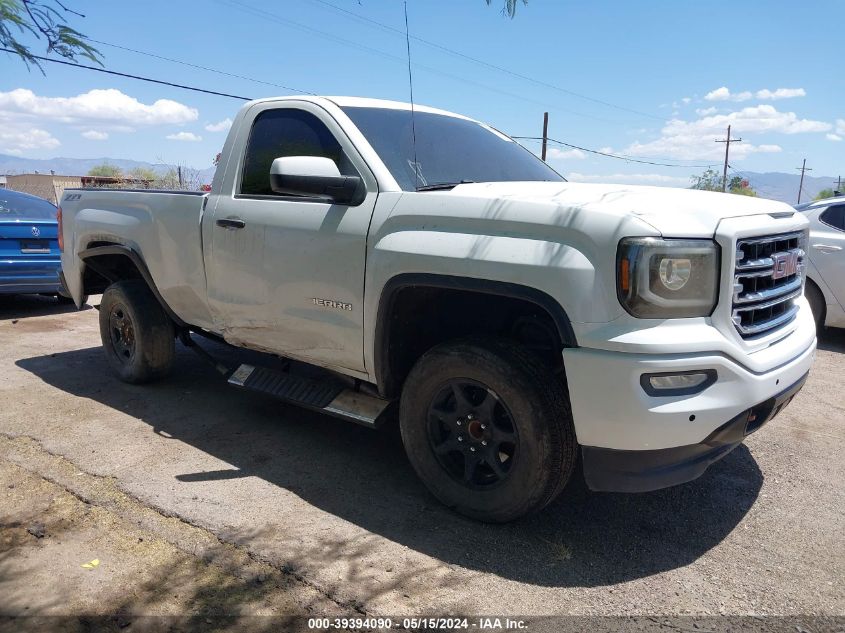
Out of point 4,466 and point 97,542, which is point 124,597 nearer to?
point 97,542

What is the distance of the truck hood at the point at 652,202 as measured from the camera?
106 inches

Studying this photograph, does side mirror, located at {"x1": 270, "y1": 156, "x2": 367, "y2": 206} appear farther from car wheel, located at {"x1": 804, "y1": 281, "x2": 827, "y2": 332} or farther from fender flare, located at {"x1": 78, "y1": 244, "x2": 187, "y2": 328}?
car wheel, located at {"x1": 804, "y1": 281, "x2": 827, "y2": 332}

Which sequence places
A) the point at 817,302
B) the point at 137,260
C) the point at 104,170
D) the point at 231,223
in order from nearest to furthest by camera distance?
the point at 231,223
the point at 137,260
the point at 817,302
the point at 104,170

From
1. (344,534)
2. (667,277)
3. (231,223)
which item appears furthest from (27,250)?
(667,277)

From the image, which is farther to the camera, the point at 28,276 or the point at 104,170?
the point at 104,170

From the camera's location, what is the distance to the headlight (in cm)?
261

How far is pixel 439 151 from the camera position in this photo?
3.89 meters

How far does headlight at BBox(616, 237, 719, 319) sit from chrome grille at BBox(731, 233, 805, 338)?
0.17 metres

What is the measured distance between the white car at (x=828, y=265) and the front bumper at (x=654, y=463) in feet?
15.5

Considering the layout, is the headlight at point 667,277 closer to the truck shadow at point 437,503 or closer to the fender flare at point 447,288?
the fender flare at point 447,288

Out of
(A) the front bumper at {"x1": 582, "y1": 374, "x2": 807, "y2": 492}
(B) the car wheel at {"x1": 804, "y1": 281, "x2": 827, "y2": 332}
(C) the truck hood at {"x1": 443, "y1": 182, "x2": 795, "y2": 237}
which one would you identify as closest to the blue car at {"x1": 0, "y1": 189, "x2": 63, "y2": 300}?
(C) the truck hood at {"x1": 443, "y1": 182, "x2": 795, "y2": 237}

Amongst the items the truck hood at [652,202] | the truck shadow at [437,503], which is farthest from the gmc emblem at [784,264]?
the truck shadow at [437,503]

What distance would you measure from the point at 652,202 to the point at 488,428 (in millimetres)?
1242

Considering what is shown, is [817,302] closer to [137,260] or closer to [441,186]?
[441,186]
